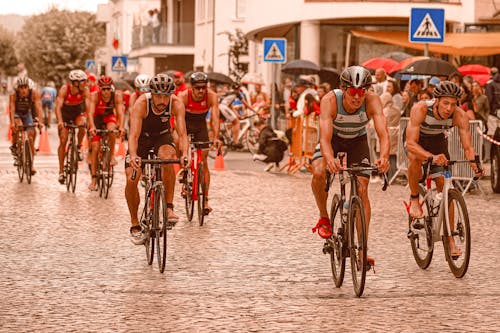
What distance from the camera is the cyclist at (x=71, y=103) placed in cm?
1923

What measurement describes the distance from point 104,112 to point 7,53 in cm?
14777

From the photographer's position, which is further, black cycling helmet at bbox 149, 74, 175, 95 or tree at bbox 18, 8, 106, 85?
tree at bbox 18, 8, 106, 85

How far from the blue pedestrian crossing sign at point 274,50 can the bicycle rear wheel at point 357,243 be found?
73.3 feet

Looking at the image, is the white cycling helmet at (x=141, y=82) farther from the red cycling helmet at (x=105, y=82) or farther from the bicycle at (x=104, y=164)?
the bicycle at (x=104, y=164)

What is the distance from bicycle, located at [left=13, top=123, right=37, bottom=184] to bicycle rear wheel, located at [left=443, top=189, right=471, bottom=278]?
1088cm

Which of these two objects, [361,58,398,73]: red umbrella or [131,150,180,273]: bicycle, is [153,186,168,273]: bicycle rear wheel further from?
[361,58,398,73]: red umbrella

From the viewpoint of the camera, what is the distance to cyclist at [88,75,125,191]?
18.0m

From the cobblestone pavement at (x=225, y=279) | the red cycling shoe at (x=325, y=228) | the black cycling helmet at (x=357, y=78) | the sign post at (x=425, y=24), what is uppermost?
the sign post at (x=425, y=24)

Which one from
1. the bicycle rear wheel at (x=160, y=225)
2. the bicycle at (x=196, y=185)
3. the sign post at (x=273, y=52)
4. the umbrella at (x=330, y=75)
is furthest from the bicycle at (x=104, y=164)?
the umbrella at (x=330, y=75)

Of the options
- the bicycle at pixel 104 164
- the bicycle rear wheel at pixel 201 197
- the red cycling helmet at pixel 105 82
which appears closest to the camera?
the bicycle rear wheel at pixel 201 197

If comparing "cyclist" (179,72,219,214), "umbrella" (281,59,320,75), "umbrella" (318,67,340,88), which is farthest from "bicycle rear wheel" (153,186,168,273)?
"umbrella" (318,67,340,88)

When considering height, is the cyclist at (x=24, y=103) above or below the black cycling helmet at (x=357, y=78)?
below

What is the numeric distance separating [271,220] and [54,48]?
3261 inches

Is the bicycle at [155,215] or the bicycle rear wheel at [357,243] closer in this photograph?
the bicycle rear wheel at [357,243]
